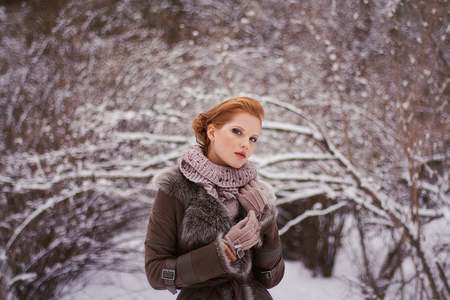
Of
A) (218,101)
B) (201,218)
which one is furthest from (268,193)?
(218,101)

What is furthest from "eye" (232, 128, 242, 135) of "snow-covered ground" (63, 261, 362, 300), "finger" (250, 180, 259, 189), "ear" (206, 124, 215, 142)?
"snow-covered ground" (63, 261, 362, 300)

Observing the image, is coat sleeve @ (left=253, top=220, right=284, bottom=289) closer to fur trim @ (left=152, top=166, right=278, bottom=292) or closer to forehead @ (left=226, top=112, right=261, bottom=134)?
fur trim @ (left=152, top=166, right=278, bottom=292)

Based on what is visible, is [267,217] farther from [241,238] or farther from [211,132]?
[211,132]

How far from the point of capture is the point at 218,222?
41.6 inches

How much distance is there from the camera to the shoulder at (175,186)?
109 cm

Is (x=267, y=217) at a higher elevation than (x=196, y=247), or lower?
higher

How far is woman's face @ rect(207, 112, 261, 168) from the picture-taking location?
1118mm

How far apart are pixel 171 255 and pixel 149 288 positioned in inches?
95.8

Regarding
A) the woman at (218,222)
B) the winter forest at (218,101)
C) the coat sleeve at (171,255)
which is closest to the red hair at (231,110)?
the woman at (218,222)

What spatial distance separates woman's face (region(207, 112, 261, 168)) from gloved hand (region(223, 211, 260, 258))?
26cm

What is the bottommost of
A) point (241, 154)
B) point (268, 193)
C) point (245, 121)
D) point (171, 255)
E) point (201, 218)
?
point (171, 255)

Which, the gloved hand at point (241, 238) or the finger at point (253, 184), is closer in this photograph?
the gloved hand at point (241, 238)

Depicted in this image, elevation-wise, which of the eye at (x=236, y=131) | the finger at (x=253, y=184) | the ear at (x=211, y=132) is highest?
the eye at (x=236, y=131)

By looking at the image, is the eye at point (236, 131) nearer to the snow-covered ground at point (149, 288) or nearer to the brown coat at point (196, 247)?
the brown coat at point (196, 247)
